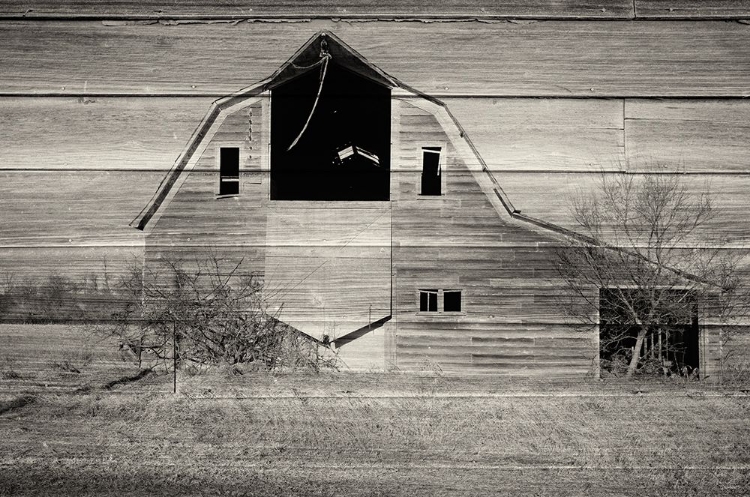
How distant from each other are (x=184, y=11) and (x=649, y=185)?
3841mm

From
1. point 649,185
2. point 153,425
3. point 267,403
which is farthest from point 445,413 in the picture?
point 649,185

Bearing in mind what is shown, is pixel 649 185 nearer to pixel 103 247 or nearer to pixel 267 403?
pixel 267 403

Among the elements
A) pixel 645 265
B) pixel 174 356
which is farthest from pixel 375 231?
pixel 645 265

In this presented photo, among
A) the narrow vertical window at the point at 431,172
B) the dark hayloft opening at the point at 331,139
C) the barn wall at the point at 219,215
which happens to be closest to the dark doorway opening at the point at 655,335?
the narrow vertical window at the point at 431,172

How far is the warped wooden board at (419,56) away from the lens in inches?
214

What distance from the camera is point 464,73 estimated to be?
5.46 m

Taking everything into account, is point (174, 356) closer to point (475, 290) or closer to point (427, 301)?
point (427, 301)

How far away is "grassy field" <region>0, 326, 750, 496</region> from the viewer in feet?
12.1

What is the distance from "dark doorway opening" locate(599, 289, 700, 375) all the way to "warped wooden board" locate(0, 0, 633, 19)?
2.20 meters

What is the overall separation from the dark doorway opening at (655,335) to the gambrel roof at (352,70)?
655 millimetres

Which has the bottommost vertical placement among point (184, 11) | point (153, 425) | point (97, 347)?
point (153, 425)

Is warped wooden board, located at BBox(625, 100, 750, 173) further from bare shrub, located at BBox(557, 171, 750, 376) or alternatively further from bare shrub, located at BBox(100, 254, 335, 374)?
bare shrub, located at BBox(100, 254, 335, 374)

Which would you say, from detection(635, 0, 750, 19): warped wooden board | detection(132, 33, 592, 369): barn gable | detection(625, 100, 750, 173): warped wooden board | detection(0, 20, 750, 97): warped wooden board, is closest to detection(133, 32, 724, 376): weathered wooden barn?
detection(132, 33, 592, 369): barn gable

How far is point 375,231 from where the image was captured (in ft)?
17.5
